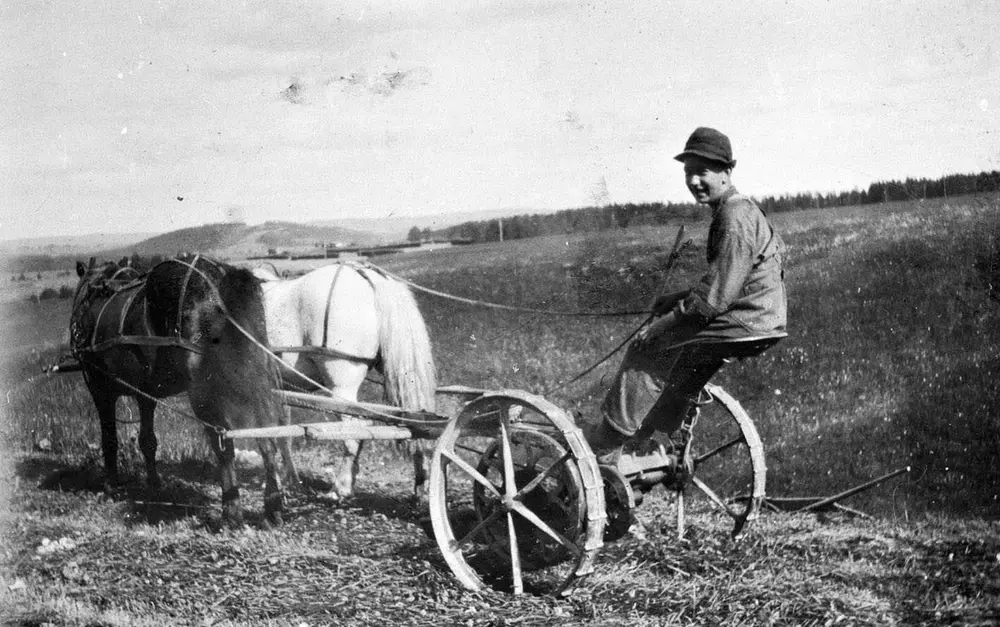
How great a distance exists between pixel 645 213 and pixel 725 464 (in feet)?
8.05

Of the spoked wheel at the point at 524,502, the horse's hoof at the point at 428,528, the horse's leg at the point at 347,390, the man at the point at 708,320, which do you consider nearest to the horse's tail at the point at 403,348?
the horse's leg at the point at 347,390

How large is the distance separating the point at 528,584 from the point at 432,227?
3.38 m

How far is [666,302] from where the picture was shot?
13.9 ft

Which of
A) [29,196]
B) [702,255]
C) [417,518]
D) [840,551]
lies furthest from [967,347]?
[29,196]

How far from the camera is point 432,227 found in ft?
22.0

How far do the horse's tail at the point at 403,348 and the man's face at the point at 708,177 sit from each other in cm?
299

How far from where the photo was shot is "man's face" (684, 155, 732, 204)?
12.8ft

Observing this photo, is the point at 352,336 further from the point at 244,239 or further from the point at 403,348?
the point at 244,239

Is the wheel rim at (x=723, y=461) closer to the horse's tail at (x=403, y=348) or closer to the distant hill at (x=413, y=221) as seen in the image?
the horse's tail at (x=403, y=348)

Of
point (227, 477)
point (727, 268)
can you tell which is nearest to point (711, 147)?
point (727, 268)

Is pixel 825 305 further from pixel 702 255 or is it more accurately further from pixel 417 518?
pixel 417 518

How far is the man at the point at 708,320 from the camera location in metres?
3.71

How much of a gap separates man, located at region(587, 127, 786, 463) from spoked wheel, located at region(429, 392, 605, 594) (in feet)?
1.09

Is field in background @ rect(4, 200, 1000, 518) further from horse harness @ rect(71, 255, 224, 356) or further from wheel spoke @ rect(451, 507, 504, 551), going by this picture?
wheel spoke @ rect(451, 507, 504, 551)
